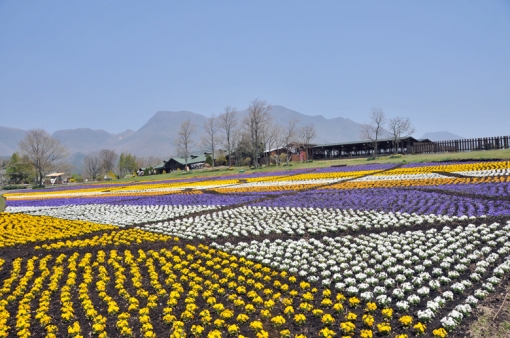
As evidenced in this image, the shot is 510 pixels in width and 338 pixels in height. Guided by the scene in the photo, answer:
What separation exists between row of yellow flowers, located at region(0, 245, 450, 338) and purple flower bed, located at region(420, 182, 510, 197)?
12235 mm

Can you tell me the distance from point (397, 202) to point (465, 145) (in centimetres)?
4385

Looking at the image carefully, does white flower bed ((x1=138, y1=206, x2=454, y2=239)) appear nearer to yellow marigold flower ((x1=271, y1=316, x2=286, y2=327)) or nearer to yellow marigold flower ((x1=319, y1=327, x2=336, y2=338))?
yellow marigold flower ((x1=271, y1=316, x2=286, y2=327))

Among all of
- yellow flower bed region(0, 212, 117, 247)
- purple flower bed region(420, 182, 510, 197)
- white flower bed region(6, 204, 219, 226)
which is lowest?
yellow flower bed region(0, 212, 117, 247)

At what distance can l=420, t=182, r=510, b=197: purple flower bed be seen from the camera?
1605 centimetres

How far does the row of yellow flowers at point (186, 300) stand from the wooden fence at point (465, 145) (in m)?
49.0

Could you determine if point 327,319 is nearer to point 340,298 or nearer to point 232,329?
point 340,298

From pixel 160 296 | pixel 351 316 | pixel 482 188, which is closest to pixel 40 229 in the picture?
pixel 160 296

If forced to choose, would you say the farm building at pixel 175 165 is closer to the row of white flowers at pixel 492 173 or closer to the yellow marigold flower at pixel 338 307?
the row of white flowers at pixel 492 173

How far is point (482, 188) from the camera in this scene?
690 inches

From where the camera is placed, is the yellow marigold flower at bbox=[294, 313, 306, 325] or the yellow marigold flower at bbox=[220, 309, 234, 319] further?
the yellow marigold flower at bbox=[220, 309, 234, 319]

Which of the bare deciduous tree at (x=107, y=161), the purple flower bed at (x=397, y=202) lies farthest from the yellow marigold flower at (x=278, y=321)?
the bare deciduous tree at (x=107, y=161)

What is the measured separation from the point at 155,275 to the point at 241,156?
72497mm

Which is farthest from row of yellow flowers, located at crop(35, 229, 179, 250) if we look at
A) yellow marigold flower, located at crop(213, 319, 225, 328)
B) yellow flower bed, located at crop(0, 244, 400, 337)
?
yellow marigold flower, located at crop(213, 319, 225, 328)

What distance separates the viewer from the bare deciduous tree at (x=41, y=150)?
80.1 m
